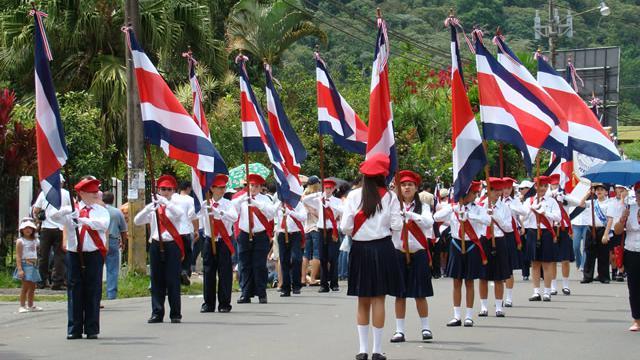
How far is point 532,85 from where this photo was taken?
1598cm

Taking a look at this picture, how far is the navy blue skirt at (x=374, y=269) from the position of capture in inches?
424

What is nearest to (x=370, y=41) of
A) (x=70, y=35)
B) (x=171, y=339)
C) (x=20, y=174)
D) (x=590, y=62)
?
(x=590, y=62)

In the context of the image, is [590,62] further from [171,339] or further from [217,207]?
[171,339]

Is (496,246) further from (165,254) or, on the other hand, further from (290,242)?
(290,242)

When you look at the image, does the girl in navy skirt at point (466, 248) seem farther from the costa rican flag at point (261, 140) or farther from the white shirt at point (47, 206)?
the white shirt at point (47, 206)

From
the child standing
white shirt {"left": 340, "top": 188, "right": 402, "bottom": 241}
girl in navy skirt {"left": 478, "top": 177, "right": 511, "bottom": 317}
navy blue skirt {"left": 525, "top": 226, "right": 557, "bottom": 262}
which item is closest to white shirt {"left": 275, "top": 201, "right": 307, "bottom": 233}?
navy blue skirt {"left": 525, "top": 226, "right": 557, "bottom": 262}

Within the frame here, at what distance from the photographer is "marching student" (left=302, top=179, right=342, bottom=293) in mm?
18844

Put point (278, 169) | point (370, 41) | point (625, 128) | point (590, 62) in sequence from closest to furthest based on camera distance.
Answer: point (278, 169)
point (590, 62)
point (370, 41)
point (625, 128)

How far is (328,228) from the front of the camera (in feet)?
64.2

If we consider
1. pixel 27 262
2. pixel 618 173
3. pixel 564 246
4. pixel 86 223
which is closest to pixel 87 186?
pixel 86 223

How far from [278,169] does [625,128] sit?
64105 mm

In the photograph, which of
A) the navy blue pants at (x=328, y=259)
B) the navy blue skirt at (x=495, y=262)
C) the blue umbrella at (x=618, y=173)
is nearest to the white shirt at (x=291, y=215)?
the navy blue pants at (x=328, y=259)

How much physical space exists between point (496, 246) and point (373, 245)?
4022 mm

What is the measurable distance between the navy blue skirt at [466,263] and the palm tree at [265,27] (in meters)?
21.3
